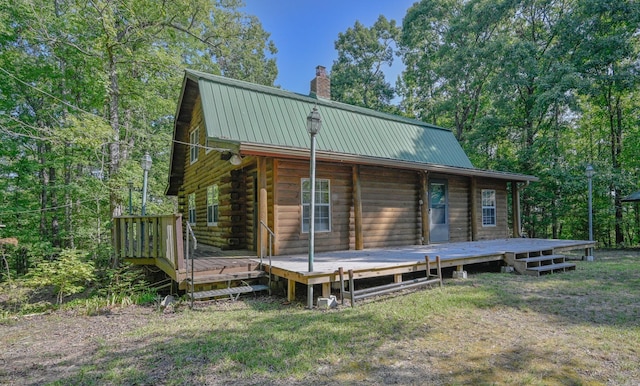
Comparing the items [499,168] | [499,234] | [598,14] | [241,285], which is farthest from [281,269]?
[598,14]

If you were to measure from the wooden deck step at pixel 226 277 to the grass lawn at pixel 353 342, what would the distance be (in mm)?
436

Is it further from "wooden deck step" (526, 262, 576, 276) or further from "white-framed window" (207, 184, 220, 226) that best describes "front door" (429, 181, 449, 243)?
"white-framed window" (207, 184, 220, 226)

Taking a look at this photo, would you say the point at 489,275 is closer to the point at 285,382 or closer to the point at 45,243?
the point at 285,382

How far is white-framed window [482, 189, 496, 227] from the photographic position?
492 inches

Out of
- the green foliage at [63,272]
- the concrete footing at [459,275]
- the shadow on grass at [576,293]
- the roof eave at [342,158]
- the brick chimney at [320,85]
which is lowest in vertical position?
the shadow on grass at [576,293]

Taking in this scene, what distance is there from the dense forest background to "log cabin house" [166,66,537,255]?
9.45ft

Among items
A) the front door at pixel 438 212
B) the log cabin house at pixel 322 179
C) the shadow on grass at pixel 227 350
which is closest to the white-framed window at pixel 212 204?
the log cabin house at pixel 322 179

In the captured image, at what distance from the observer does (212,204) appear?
11023 mm

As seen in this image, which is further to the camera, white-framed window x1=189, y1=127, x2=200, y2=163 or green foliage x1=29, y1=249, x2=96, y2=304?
white-framed window x1=189, y1=127, x2=200, y2=163

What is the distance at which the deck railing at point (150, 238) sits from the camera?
584 centimetres

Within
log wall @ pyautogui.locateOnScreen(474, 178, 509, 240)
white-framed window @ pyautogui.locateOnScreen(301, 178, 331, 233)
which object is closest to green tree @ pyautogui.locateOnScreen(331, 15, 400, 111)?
log wall @ pyautogui.locateOnScreen(474, 178, 509, 240)

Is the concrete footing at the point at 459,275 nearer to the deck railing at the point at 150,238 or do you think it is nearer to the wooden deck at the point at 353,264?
the wooden deck at the point at 353,264

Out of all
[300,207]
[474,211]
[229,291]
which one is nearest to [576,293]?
[474,211]

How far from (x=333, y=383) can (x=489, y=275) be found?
619 cm
